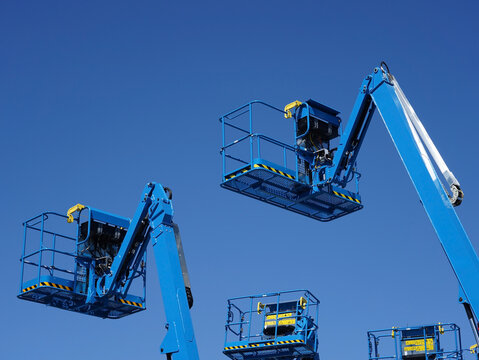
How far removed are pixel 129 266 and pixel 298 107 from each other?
221 inches

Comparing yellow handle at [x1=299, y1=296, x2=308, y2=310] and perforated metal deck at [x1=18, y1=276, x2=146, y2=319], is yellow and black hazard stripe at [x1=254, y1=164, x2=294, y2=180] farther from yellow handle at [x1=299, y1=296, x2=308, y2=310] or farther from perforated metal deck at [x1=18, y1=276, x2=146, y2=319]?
perforated metal deck at [x1=18, y1=276, x2=146, y2=319]

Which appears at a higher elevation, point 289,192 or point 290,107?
point 290,107

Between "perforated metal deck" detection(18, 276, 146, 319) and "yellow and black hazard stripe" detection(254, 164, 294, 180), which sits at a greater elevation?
"yellow and black hazard stripe" detection(254, 164, 294, 180)

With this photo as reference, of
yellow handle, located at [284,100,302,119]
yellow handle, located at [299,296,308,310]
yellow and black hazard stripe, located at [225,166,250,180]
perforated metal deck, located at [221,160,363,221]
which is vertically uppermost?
yellow handle, located at [284,100,302,119]

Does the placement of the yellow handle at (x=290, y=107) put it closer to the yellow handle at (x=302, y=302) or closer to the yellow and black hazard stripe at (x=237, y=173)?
the yellow and black hazard stripe at (x=237, y=173)

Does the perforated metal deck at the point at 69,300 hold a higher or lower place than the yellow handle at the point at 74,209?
lower

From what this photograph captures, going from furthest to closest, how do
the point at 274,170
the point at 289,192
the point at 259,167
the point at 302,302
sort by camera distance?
the point at 302,302 < the point at 289,192 < the point at 274,170 < the point at 259,167

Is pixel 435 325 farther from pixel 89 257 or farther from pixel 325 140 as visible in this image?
pixel 89 257

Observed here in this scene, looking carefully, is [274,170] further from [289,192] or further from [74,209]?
[74,209]

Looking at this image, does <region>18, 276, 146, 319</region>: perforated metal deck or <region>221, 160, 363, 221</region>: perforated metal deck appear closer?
<region>221, 160, 363, 221</region>: perforated metal deck

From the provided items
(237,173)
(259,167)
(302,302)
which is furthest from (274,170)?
(302,302)

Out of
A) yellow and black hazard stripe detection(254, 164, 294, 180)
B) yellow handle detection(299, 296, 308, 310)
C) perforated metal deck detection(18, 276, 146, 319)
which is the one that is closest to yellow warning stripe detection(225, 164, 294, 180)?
yellow and black hazard stripe detection(254, 164, 294, 180)

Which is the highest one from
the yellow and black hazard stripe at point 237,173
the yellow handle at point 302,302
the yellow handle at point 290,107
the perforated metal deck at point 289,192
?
the yellow handle at point 290,107

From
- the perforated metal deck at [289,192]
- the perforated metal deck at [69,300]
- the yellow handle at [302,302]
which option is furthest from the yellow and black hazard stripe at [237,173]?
the perforated metal deck at [69,300]
